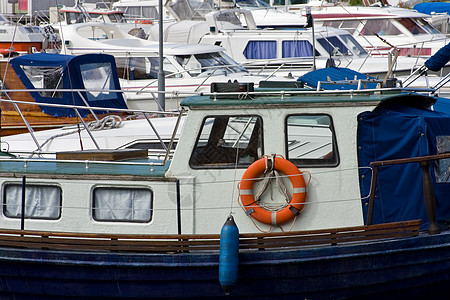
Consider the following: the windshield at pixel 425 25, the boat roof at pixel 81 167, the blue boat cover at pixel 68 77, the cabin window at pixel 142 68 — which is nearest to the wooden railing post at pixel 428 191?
the boat roof at pixel 81 167

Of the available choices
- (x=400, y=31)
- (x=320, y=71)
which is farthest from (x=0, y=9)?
(x=320, y=71)

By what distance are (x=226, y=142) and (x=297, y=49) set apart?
13.2m

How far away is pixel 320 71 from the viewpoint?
1164 cm

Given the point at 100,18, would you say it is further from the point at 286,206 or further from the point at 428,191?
the point at 428,191

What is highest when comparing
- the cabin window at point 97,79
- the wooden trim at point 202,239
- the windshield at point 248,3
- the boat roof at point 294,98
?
the windshield at point 248,3

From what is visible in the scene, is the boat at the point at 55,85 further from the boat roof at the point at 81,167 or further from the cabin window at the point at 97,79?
the boat roof at the point at 81,167

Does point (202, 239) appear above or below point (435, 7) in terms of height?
below

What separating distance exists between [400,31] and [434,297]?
60.1ft

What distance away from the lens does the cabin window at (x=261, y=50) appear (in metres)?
19.8

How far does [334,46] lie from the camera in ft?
65.0

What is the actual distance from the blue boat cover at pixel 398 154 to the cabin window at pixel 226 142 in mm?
1067

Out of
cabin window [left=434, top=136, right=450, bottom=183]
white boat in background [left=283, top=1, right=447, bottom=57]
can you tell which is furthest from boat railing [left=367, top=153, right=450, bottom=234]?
white boat in background [left=283, top=1, right=447, bottom=57]

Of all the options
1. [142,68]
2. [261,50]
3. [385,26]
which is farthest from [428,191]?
[385,26]

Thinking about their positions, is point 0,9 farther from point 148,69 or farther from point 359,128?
point 359,128
